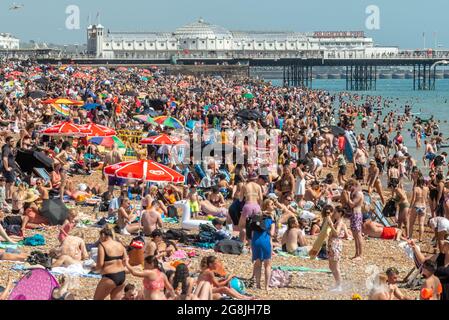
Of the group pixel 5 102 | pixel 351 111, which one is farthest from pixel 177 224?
pixel 351 111

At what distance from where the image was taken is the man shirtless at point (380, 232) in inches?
512

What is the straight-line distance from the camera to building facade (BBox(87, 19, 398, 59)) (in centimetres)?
10344

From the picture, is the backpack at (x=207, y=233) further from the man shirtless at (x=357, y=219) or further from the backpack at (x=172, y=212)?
the man shirtless at (x=357, y=219)

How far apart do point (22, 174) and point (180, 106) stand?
60.3 feet

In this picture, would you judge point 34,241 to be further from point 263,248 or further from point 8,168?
point 8,168

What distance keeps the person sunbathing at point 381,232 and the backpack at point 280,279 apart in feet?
11.8

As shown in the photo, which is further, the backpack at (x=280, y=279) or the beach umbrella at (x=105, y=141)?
the beach umbrella at (x=105, y=141)

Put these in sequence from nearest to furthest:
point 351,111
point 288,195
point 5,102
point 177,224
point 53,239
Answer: point 53,239
point 177,224
point 288,195
point 5,102
point 351,111

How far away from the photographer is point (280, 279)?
9.68 meters

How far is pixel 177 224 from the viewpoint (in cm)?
1266

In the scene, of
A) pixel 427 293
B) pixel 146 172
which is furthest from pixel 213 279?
pixel 146 172

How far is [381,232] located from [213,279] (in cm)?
540

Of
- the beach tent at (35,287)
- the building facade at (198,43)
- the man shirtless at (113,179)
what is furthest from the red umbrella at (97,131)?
the building facade at (198,43)
